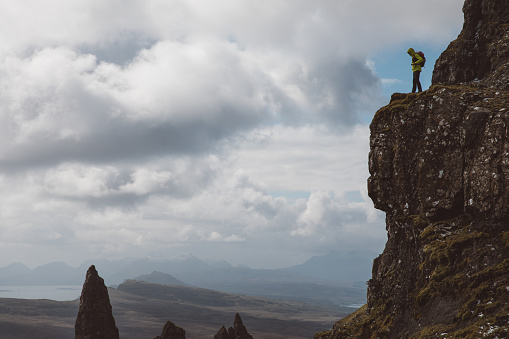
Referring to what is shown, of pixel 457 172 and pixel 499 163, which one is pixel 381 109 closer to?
pixel 457 172

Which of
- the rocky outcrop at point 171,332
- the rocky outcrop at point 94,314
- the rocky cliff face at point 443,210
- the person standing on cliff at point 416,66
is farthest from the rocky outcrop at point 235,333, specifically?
the person standing on cliff at point 416,66

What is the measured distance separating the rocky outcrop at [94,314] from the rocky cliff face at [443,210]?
1557 inches

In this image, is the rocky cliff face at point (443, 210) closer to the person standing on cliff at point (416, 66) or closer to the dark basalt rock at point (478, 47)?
the dark basalt rock at point (478, 47)

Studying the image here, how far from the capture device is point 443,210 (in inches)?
1227

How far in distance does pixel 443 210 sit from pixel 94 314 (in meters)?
54.8

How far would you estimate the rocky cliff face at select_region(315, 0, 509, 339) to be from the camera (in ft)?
84.3

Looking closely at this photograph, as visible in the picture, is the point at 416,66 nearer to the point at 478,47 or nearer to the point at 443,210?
the point at 478,47

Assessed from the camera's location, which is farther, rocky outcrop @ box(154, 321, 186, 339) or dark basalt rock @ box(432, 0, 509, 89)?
rocky outcrop @ box(154, 321, 186, 339)

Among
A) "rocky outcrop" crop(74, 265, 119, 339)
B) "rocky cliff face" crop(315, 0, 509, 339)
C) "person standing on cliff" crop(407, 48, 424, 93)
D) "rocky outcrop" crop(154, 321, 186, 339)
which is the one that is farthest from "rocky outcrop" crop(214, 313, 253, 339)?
"person standing on cliff" crop(407, 48, 424, 93)

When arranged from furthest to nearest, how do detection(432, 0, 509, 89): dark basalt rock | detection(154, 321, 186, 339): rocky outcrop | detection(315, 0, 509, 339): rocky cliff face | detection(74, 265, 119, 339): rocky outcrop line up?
detection(154, 321, 186, 339): rocky outcrop → detection(74, 265, 119, 339): rocky outcrop → detection(432, 0, 509, 89): dark basalt rock → detection(315, 0, 509, 339): rocky cliff face

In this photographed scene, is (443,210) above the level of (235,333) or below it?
above

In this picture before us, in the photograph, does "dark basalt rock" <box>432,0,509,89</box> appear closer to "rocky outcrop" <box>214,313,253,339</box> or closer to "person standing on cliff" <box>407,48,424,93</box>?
"person standing on cliff" <box>407,48,424,93</box>

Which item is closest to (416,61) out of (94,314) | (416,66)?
(416,66)

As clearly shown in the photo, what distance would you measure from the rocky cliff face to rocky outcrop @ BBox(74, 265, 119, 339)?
39554 mm
